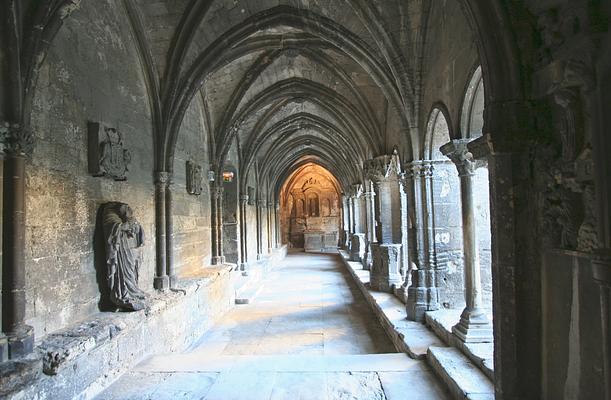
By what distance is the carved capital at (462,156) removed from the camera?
15.8 ft

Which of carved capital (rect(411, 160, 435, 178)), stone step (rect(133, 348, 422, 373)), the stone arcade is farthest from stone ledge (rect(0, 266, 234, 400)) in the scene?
carved capital (rect(411, 160, 435, 178))

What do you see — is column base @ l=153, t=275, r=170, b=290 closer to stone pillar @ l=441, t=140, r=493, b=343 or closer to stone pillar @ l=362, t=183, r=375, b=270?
stone pillar @ l=441, t=140, r=493, b=343

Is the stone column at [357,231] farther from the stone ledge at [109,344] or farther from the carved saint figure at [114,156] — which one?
the carved saint figure at [114,156]

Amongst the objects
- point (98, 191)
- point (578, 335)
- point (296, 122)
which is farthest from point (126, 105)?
point (296, 122)

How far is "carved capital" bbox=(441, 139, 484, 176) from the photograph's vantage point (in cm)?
481

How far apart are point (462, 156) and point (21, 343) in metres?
5.14

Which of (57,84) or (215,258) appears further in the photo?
(215,258)

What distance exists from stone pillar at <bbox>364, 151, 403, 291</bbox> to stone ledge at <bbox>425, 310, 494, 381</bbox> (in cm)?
311

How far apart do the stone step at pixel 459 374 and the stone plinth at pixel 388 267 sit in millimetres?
4624

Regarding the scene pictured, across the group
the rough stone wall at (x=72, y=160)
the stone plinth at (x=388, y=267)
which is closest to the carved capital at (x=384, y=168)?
the stone plinth at (x=388, y=267)

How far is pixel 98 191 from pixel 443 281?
5400 millimetres

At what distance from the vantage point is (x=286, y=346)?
6672mm

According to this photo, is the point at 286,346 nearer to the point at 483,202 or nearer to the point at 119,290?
the point at 119,290

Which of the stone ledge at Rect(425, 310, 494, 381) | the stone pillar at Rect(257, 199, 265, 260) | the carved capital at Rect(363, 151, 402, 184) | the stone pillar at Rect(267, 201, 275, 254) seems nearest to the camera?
the stone ledge at Rect(425, 310, 494, 381)
